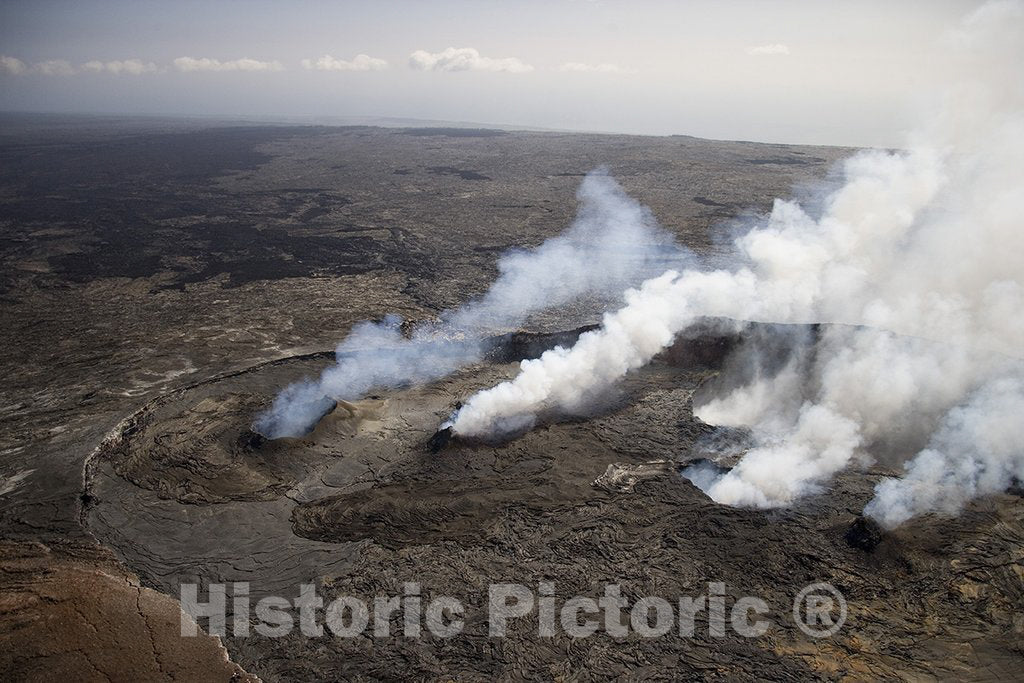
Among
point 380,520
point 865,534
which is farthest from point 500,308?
point 865,534

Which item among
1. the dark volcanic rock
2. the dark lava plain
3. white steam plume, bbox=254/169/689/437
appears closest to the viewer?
the dark lava plain

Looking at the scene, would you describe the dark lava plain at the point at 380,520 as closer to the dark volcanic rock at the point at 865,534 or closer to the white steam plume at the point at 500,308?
the dark volcanic rock at the point at 865,534

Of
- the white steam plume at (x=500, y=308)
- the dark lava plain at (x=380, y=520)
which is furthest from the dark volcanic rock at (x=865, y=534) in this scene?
the white steam plume at (x=500, y=308)

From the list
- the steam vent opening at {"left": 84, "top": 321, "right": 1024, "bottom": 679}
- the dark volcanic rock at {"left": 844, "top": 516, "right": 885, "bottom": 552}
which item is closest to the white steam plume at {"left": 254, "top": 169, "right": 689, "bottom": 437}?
the steam vent opening at {"left": 84, "top": 321, "right": 1024, "bottom": 679}

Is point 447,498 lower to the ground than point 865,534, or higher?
lower

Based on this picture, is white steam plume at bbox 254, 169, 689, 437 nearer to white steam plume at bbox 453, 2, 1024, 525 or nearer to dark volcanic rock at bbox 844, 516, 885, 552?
white steam plume at bbox 453, 2, 1024, 525

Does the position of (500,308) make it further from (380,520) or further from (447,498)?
A: (380,520)

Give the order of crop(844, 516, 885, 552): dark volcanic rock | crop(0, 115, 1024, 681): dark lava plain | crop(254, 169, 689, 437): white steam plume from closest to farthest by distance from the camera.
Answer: crop(0, 115, 1024, 681): dark lava plain → crop(844, 516, 885, 552): dark volcanic rock → crop(254, 169, 689, 437): white steam plume
